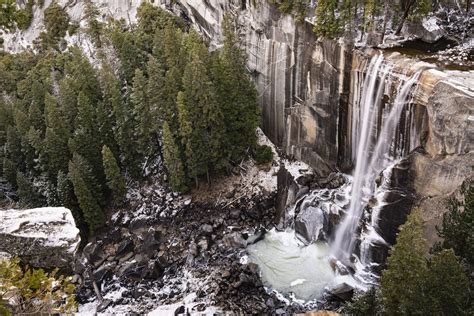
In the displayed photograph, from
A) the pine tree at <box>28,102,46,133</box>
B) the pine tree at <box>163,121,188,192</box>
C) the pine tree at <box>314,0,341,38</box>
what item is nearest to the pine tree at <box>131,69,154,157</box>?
the pine tree at <box>163,121,188,192</box>

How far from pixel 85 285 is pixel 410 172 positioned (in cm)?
2552

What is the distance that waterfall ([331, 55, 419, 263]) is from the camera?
94.4 ft

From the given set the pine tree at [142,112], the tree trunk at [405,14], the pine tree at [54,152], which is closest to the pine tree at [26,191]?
the pine tree at [54,152]

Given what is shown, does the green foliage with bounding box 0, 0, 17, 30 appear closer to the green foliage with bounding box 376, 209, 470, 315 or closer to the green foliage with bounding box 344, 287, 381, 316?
the green foliage with bounding box 376, 209, 470, 315

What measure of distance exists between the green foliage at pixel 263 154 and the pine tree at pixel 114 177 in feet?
41.8

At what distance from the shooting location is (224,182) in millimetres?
40719

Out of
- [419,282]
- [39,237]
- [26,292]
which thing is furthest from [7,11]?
[419,282]

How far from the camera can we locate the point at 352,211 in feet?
105

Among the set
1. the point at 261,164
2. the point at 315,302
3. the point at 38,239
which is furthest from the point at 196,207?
the point at 38,239

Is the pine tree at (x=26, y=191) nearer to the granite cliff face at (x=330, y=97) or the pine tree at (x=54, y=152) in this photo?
the pine tree at (x=54, y=152)

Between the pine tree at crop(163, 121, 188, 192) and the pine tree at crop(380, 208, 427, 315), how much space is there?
71.8ft

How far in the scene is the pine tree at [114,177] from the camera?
37.4 meters

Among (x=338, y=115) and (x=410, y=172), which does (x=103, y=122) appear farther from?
(x=410, y=172)

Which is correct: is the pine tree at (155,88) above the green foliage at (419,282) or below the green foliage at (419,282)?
above
